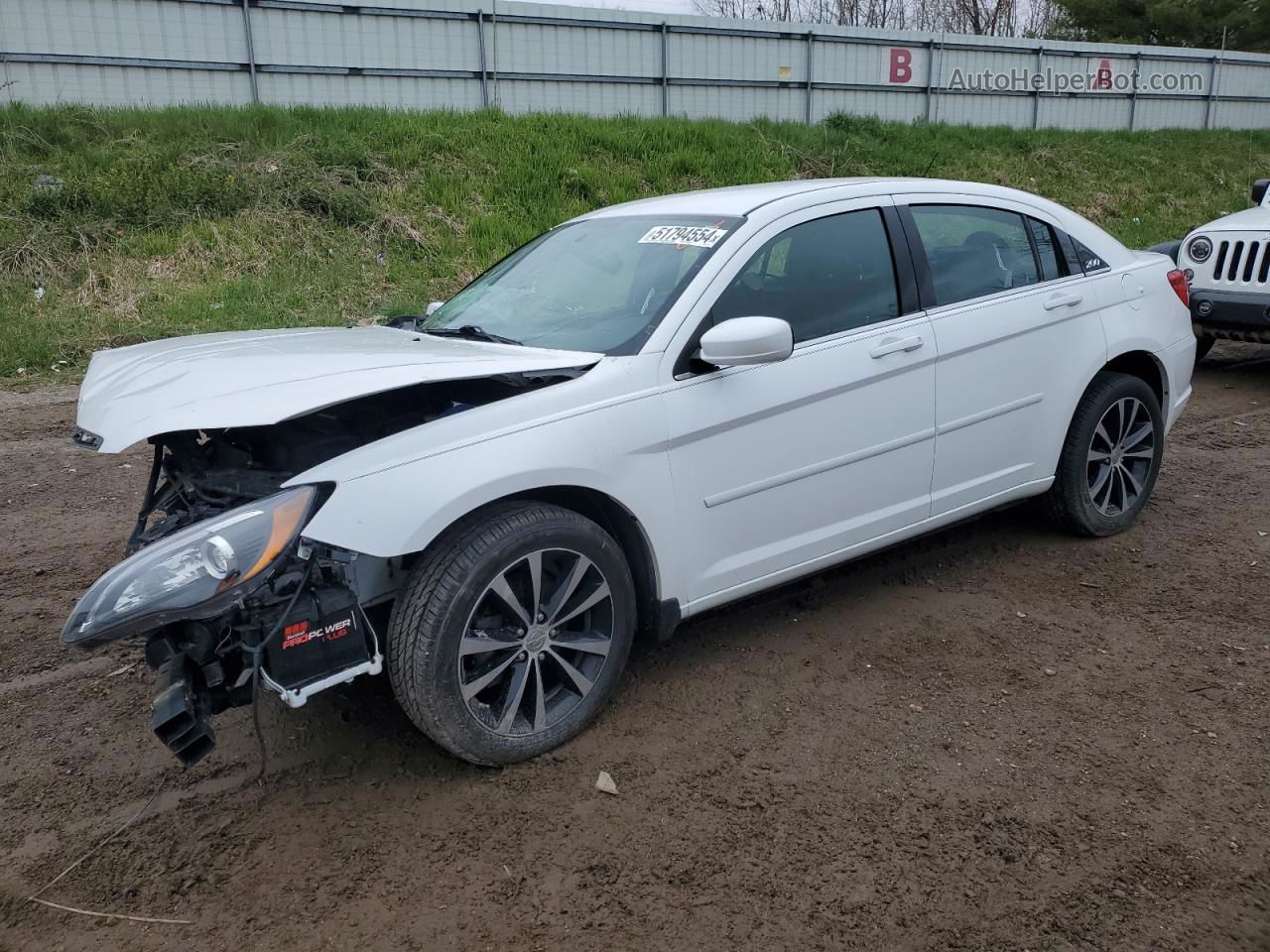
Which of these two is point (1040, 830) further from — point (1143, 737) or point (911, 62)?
point (911, 62)

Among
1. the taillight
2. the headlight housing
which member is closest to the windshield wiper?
the taillight

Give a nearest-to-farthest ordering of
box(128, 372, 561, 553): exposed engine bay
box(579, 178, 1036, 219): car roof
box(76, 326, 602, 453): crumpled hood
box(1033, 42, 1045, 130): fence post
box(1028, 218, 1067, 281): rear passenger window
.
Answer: box(76, 326, 602, 453): crumpled hood < box(128, 372, 561, 553): exposed engine bay < box(579, 178, 1036, 219): car roof < box(1028, 218, 1067, 281): rear passenger window < box(1033, 42, 1045, 130): fence post

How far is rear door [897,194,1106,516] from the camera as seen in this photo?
4180 millimetres

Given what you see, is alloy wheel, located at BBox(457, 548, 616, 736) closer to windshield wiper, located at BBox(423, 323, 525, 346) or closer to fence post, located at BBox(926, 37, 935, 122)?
windshield wiper, located at BBox(423, 323, 525, 346)

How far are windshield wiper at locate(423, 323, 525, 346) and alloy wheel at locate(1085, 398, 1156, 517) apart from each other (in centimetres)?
269

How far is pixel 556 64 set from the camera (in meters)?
16.3

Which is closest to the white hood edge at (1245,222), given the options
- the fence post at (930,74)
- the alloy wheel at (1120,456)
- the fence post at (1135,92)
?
the alloy wheel at (1120,456)

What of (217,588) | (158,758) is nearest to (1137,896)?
(217,588)

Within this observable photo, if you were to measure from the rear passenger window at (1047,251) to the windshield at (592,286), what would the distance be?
1648 millimetres

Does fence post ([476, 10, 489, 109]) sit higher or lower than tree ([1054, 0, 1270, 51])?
lower

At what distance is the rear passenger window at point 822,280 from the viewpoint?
12.2ft

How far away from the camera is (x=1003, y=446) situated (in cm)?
440

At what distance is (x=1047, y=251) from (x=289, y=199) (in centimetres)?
986

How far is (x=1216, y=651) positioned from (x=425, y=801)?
9.43ft
